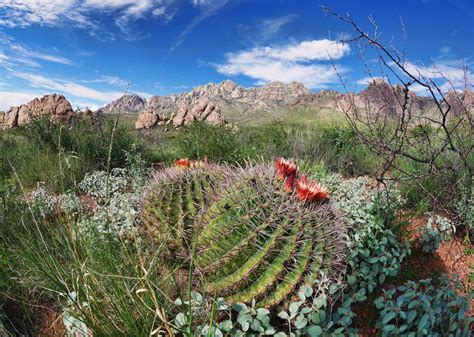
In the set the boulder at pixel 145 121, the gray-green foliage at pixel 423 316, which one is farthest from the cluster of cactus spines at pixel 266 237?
the boulder at pixel 145 121

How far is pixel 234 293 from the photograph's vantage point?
2432mm

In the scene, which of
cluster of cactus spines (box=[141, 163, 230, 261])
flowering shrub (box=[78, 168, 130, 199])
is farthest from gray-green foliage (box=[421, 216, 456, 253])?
flowering shrub (box=[78, 168, 130, 199])

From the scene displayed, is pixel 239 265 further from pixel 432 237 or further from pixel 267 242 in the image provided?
pixel 432 237

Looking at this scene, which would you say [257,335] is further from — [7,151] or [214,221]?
[7,151]

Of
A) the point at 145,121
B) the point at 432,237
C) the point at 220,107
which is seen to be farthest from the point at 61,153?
the point at 220,107

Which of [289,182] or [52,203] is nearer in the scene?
[289,182]

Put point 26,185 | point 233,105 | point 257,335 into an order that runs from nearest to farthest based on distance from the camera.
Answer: point 257,335
point 26,185
point 233,105

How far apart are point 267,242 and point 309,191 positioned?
0.48 meters

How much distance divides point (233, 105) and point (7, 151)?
153m

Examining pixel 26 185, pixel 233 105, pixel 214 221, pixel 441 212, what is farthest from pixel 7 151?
pixel 233 105

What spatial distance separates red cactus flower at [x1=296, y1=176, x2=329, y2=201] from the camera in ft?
8.38

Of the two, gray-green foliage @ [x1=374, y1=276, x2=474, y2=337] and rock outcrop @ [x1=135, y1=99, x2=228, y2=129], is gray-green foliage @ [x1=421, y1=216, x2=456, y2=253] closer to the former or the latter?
gray-green foliage @ [x1=374, y1=276, x2=474, y2=337]

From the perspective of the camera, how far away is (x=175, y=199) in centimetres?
320

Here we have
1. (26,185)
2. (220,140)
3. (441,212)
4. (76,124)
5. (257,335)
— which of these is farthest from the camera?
(76,124)
